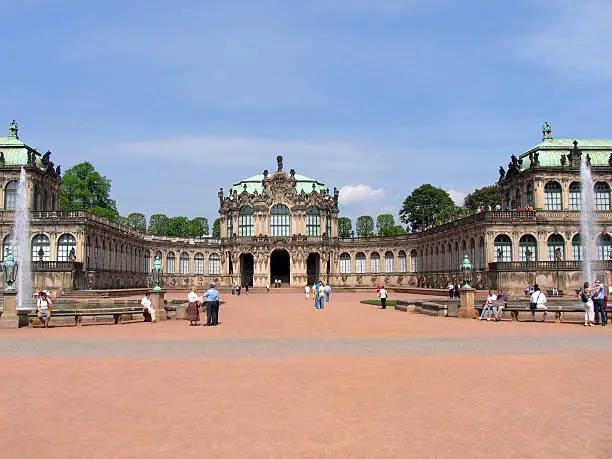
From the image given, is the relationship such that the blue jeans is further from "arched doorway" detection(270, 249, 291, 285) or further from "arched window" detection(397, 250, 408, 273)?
"arched doorway" detection(270, 249, 291, 285)

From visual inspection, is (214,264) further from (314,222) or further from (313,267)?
(314,222)

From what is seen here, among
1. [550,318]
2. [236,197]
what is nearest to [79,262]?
[236,197]

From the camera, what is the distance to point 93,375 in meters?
14.6

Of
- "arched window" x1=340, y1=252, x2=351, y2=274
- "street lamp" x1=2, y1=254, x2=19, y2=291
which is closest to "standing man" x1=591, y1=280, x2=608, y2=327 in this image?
"street lamp" x1=2, y1=254, x2=19, y2=291

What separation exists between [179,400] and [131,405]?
90 centimetres

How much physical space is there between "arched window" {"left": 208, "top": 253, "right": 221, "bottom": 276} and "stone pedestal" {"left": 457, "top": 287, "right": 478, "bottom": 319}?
70.5 metres

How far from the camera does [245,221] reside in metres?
99.8

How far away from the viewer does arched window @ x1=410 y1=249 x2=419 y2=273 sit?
91.7 meters

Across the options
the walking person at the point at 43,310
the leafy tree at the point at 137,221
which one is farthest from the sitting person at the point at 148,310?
the leafy tree at the point at 137,221

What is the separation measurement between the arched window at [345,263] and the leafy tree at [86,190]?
3638 centimetres

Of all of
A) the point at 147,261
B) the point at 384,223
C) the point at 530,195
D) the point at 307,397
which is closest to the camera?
the point at 307,397

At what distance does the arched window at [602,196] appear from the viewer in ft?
228

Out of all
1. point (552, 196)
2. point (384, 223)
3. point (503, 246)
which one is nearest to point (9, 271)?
point (503, 246)

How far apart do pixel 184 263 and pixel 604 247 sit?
198ft
